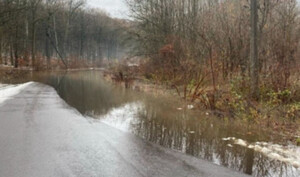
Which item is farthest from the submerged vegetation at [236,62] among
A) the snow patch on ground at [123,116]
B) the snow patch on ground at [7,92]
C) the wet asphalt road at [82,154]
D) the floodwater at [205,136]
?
the snow patch on ground at [7,92]

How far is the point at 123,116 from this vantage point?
36.6 ft

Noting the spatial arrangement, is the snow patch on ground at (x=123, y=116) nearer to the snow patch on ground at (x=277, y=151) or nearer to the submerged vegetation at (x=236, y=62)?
the submerged vegetation at (x=236, y=62)

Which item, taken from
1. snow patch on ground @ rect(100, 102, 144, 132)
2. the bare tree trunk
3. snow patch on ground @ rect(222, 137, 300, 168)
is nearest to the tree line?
the bare tree trunk

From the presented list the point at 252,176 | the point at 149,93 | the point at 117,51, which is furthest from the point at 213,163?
the point at 117,51

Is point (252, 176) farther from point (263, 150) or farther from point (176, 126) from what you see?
Result: point (176, 126)

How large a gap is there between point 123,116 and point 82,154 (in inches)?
197

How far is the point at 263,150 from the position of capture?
22.8 ft

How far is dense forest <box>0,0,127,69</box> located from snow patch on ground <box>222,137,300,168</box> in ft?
104

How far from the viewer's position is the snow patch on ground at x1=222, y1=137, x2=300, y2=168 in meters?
6.24

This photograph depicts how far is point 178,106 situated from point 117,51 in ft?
312

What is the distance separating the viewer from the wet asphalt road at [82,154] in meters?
5.28

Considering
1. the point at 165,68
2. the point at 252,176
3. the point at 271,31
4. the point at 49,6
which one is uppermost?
the point at 49,6

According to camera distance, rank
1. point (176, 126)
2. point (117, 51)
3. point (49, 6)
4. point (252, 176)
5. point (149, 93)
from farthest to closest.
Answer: point (117, 51) → point (49, 6) → point (149, 93) → point (176, 126) → point (252, 176)

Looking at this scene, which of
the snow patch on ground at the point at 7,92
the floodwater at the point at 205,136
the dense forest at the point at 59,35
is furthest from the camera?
the dense forest at the point at 59,35
